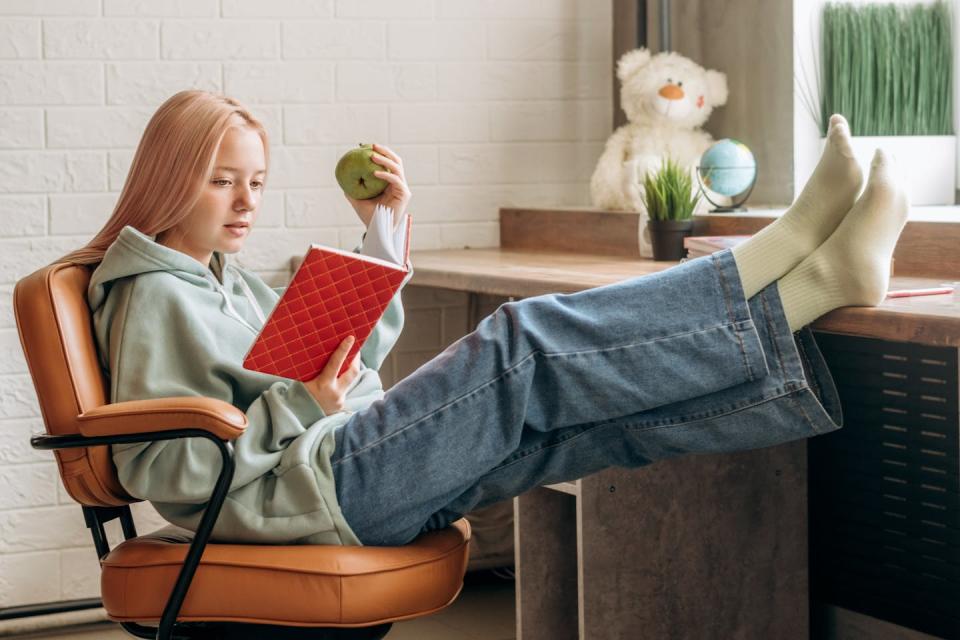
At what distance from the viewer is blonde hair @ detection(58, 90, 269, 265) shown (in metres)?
1.79

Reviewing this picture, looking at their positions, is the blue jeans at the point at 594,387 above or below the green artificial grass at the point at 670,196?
below

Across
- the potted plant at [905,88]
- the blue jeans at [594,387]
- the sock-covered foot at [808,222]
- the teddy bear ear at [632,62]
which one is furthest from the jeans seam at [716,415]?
the teddy bear ear at [632,62]

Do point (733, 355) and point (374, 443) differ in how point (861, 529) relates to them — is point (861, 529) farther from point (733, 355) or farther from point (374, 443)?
point (374, 443)

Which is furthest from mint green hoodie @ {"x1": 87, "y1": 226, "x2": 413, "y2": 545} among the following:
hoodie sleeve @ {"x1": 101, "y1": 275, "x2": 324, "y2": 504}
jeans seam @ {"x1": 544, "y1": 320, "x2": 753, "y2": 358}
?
jeans seam @ {"x1": 544, "y1": 320, "x2": 753, "y2": 358}

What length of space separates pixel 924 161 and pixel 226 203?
1649 mm

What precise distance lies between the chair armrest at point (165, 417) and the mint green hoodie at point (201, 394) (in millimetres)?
111

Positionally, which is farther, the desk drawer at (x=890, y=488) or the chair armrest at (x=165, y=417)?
the desk drawer at (x=890, y=488)

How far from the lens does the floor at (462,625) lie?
277cm

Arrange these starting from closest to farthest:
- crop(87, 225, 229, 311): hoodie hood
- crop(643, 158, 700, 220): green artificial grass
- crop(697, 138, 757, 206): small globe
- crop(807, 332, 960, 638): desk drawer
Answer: crop(87, 225, 229, 311): hoodie hood
crop(807, 332, 960, 638): desk drawer
crop(643, 158, 700, 220): green artificial grass
crop(697, 138, 757, 206): small globe

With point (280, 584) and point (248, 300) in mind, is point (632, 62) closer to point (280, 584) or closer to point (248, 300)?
point (248, 300)

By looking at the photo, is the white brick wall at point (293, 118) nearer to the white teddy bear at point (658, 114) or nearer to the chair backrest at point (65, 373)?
the white teddy bear at point (658, 114)

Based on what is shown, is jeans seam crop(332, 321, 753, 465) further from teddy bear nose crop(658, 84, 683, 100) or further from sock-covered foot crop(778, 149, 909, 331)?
teddy bear nose crop(658, 84, 683, 100)

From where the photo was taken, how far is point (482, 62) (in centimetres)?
328

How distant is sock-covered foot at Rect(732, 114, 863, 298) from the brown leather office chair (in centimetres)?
56
